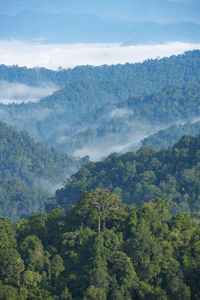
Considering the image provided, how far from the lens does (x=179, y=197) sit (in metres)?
59.6

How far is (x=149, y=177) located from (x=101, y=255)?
36.0m

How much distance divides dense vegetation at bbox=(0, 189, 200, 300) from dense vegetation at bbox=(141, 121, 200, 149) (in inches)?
4482

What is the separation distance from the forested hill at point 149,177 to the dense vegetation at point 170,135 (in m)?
75.1

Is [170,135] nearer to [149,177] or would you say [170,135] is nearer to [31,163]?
[31,163]

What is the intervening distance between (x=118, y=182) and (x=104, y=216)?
37.0 m

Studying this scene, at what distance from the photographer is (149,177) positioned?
2618 inches

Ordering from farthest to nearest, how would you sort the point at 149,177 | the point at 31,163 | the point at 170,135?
the point at 170,135
the point at 31,163
the point at 149,177

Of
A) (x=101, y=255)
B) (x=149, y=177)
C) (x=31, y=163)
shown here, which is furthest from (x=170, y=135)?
(x=101, y=255)

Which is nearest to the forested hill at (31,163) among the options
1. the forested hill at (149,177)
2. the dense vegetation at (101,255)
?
the forested hill at (149,177)

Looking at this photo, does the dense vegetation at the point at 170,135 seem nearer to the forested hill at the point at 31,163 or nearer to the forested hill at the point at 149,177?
the forested hill at the point at 31,163

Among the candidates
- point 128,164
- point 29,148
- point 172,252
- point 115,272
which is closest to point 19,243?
point 115,272

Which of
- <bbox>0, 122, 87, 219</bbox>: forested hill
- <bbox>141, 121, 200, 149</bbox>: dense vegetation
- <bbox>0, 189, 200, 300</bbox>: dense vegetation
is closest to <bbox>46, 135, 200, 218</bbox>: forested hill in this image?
<bbox>0, 189, 200, 300</bbox>: dense vegetation

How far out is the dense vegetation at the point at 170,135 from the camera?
150 metres

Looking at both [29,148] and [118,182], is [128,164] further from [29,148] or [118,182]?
[29,148]
